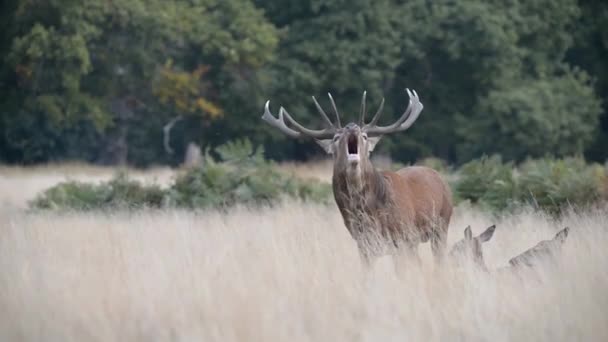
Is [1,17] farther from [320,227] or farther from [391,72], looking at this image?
[320,227]

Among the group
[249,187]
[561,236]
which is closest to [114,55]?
[249,187]

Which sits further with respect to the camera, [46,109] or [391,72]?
[391,72]

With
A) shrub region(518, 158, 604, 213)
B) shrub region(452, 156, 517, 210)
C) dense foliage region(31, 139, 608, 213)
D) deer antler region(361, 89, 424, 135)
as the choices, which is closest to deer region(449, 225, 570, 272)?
deer antler region(361, 89, 424, 135)

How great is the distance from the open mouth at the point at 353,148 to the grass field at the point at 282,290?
882 millimetres

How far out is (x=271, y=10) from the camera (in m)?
38.6

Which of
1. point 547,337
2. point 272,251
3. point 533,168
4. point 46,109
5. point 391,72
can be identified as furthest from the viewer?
point 391,72

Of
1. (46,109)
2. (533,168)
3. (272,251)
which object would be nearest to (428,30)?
(46,109)

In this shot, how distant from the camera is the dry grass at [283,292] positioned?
6.85 m

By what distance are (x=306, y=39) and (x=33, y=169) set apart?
9.72 m

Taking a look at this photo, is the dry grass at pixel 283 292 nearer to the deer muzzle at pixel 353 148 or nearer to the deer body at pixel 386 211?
the deer body at pixel 386 211

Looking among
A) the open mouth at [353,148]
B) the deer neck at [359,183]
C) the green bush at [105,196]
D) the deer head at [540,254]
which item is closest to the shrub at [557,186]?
the deer neck at [359,183]

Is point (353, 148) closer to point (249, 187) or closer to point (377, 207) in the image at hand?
point (377, 207)

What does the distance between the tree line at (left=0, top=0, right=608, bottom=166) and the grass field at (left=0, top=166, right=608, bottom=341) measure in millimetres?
21309

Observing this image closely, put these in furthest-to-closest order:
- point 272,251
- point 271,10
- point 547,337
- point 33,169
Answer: point 271,10
point 33,169
point 272,251
point 547,337
